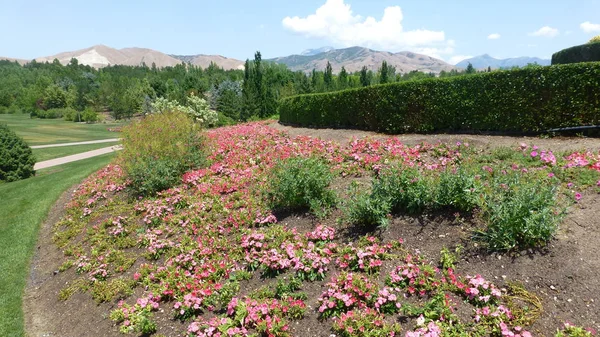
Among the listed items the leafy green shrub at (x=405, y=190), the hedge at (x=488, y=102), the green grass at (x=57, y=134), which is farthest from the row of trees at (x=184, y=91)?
the leafy green shrub at (x=405, y=190)

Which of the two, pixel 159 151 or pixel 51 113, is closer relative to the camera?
pixel 159 151

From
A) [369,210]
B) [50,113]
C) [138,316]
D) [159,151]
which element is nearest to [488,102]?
[369,210]

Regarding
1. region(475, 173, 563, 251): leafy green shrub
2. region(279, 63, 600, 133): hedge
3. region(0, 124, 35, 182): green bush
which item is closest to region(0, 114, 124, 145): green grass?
region(0, 124, 35, 182): green bush

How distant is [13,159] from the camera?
15945mm

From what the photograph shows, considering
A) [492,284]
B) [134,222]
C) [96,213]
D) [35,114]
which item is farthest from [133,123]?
[35,114]

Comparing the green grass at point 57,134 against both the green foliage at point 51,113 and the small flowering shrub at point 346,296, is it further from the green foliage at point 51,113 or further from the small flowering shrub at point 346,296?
the small flowering shrub at point 346,296

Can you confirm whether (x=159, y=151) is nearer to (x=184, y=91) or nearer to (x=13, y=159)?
(x=13, y=159)

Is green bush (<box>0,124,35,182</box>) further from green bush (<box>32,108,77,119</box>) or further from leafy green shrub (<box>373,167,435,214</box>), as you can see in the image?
green bush (<box>32,108,77,119</box>)

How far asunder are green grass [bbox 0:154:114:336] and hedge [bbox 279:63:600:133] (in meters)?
10.7

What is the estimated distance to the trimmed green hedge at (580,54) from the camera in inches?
424

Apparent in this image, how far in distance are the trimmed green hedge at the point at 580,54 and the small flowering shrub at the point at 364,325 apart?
484 inches

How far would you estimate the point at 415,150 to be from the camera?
8227 millimetres

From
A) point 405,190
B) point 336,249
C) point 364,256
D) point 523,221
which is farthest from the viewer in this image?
point 405,190

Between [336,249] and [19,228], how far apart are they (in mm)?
9408
